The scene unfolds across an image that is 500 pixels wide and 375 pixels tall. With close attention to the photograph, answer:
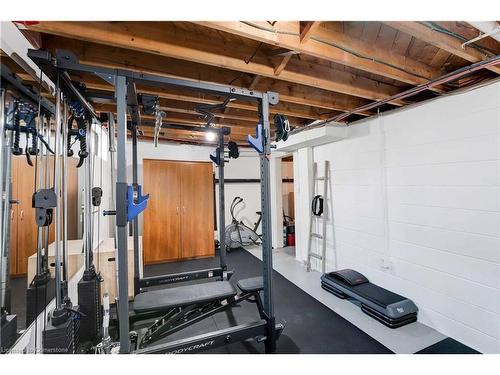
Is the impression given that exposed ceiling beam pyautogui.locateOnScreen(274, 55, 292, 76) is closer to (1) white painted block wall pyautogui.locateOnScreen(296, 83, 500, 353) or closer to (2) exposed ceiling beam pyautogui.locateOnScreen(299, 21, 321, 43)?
(2) exposed ceiling beam pyautogui.locateOnScreen(299, 21, 321, 43)

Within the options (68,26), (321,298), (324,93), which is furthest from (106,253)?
(324,93)

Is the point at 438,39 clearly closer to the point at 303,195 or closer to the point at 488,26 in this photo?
the point at 488,26

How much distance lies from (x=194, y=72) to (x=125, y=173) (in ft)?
4.38

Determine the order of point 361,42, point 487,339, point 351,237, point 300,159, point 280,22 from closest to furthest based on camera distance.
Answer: point 280,22
point 361,42
point 487,339
point 351,237
point 300,159

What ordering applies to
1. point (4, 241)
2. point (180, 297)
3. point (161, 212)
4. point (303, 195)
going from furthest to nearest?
point (161, 212)
point (303, 195)
point (180, 297)
point (4, 241)

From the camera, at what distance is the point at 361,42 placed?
5.93 feet

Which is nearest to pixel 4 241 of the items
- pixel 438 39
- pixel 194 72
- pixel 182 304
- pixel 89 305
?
pixel 89 305

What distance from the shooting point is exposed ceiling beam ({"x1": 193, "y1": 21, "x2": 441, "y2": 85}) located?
4.86 ft

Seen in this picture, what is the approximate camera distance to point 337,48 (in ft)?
5.85

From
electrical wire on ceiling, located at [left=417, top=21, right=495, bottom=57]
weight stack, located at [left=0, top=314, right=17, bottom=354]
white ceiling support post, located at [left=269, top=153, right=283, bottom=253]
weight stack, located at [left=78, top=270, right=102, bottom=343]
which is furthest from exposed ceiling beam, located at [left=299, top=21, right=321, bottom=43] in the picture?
white ceiling support post, located at [left=269, top=153, right=283, bottom=253]

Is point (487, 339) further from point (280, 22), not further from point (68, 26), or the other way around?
point (68, 26)
